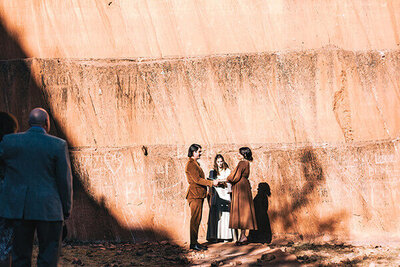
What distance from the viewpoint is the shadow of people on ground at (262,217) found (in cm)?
952

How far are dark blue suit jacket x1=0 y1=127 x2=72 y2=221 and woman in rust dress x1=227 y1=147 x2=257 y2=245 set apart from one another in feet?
16.2

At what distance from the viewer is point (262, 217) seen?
9.66 m

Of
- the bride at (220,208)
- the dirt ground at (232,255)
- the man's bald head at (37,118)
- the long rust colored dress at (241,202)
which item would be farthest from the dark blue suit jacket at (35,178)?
the bride at (220,208)

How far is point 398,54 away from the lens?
10750 millimetres

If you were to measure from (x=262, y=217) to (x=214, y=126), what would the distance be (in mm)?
2380

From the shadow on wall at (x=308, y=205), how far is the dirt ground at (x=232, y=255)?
0.39 meters

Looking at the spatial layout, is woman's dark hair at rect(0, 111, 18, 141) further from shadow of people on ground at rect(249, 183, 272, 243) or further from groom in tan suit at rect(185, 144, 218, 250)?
shadow of people on ground at rect(249, 183, 272, 243)

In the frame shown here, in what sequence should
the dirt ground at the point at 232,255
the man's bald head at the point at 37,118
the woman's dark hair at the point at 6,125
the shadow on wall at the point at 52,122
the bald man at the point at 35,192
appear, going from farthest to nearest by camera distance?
the shadow on wall at the point at 52,122, the dirt ground at the point at 232,255, the woman's dark hair at the point at 6,125, the man's bald head at the point at 37,118, the bald man at the point at 35,192

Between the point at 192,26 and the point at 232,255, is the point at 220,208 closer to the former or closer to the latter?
the point at 232,255

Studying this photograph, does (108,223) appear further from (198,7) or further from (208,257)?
(198,7)

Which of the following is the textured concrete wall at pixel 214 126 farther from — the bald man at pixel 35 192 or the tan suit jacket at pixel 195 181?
the bald man at pixel 35 192

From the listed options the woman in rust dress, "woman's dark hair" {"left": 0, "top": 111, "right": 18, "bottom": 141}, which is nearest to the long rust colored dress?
the woman in rust dress

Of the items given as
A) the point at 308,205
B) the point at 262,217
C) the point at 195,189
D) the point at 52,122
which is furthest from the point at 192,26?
the point at 308,205

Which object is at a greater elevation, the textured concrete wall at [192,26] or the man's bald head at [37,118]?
the textured concrete wall at [192,26]
